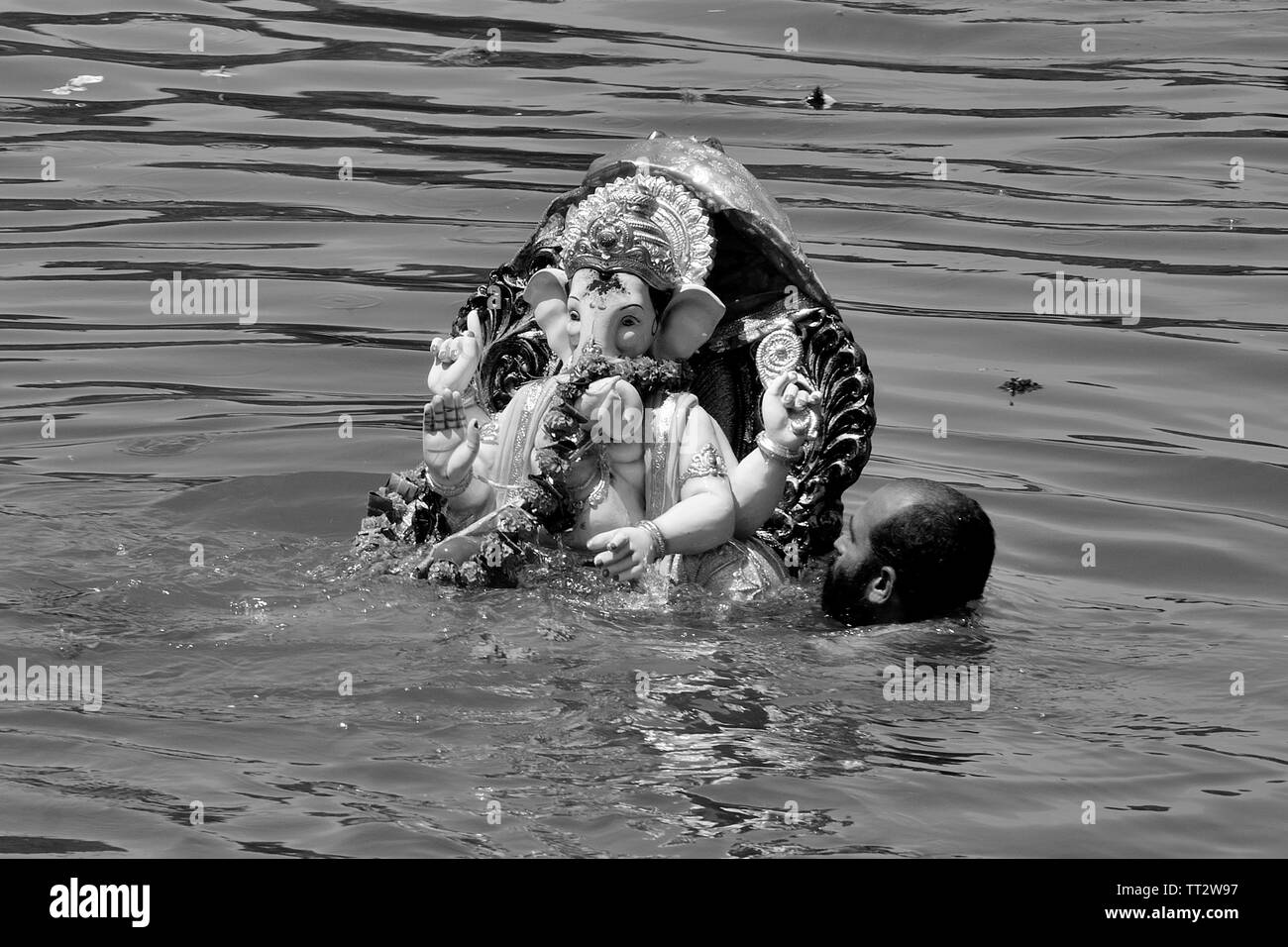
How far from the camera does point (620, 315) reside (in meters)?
7.91

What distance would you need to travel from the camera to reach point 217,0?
18.9 m

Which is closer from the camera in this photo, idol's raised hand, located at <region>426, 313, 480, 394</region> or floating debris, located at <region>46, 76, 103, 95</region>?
idol's raised hand, located at <region>426, 313, 480, 394</region>

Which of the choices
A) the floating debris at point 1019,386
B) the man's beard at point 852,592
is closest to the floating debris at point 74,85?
the floating debris at point 1019,386

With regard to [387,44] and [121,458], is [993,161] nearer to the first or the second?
[387,44]

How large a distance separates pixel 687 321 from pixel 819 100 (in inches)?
340

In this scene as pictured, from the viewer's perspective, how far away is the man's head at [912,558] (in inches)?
299

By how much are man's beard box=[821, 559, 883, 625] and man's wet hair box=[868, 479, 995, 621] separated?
0.04 metres

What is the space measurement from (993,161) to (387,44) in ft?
18.6

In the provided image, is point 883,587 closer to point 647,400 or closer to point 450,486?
point 647,400

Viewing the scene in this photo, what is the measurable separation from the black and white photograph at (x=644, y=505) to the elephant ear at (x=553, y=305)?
0.02 metres

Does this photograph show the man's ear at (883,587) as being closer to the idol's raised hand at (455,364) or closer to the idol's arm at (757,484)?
the idol's arm at (757,484)

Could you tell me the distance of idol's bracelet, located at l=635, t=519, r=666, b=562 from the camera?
24.9 ft

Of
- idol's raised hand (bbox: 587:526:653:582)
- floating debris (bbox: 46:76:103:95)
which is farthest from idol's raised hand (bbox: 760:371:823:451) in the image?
floating debris (bbox: 46:76:103:95)

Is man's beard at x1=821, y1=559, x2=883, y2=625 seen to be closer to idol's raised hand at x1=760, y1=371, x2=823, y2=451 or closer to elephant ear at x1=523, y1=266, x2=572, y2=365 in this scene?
idol's raised hand at x1=760, y1=371, x2=823, y2=451
